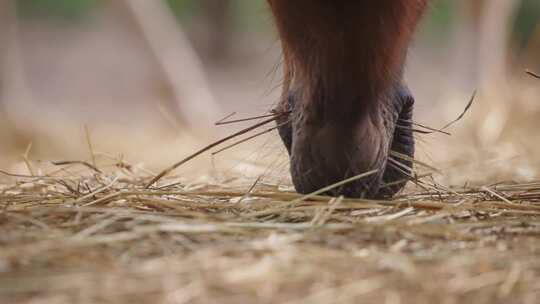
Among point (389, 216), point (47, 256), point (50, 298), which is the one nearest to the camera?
point (50, 298)

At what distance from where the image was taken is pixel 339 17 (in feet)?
5.31

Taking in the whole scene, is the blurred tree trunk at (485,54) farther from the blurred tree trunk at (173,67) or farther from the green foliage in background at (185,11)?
the green foliage in background at (185,11)

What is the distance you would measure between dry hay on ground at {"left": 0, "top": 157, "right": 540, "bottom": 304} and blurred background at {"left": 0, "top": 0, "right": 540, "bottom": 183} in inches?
17.9

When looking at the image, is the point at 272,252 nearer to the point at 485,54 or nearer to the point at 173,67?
the point at 485,54

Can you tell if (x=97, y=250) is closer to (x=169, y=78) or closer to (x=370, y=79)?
(x=370, y=79)

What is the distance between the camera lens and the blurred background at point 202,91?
3.56 meters

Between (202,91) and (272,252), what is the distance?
13.9ft

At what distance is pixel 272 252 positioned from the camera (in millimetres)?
1307

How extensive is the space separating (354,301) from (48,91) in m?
7.97

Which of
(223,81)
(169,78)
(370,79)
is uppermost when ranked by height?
(223,81)

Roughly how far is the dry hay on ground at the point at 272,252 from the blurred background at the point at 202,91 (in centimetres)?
45

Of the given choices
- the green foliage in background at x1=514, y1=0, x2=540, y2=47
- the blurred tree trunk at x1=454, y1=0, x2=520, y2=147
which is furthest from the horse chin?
the green foliage in background at x1=514, y1=0, x2=540, y2=47

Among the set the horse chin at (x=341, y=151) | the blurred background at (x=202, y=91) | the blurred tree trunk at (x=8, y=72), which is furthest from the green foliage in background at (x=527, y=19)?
the horse chin at (x=341, y=151)

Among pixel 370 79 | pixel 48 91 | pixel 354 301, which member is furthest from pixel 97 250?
pixel 48 91
